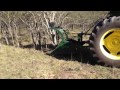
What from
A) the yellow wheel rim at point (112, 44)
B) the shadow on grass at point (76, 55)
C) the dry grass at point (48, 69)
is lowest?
the dry grass at point (48, 69)

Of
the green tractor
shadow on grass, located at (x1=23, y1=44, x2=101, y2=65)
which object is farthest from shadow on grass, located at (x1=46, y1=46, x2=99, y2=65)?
the green tractor

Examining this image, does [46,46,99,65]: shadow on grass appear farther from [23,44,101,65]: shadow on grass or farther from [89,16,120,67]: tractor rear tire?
[89,16,120,67]: tractor rear tire

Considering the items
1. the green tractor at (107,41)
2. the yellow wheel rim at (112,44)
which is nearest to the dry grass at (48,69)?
the green tractor at (107,41)

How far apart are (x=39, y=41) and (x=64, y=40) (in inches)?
124

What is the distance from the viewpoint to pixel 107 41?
7.18 m

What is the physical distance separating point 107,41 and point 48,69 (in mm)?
1711

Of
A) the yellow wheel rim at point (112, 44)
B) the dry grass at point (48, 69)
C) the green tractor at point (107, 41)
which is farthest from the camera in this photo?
the yellow wheel rim at point (112, 44)

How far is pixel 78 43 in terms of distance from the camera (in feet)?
26.9

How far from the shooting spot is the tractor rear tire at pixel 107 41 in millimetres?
6980

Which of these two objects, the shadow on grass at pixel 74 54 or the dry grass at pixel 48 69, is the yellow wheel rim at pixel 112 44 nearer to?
the dry grass at pixel 48 69

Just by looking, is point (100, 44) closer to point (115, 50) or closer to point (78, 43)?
point (115, 50)

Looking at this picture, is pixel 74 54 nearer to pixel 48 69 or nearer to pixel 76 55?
pixel 76 55

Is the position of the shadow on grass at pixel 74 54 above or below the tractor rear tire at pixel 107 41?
below

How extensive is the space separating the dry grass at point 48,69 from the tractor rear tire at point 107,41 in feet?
0.85
